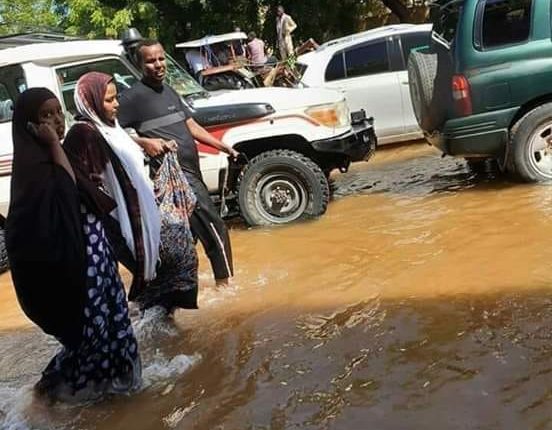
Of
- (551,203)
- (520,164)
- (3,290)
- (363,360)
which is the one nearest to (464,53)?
(520,164)

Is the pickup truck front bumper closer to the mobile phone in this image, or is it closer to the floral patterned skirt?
the floral patterned skirt

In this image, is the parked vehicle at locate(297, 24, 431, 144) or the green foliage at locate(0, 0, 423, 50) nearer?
the parked vehicle at locate(297, 24, 431, 144)

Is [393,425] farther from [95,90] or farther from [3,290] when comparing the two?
[3,290]

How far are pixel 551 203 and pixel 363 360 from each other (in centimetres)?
332

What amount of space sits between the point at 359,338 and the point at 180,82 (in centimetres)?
408

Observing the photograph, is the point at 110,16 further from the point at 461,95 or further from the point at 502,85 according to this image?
the point at 502,85

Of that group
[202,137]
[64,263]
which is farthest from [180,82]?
[64,263]

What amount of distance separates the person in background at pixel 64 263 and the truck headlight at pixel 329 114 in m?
3.83

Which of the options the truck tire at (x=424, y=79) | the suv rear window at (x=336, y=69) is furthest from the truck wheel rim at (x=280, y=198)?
the suv rear window at (x=336, y=69)

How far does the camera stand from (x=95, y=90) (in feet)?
13.3

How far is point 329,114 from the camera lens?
7.47m

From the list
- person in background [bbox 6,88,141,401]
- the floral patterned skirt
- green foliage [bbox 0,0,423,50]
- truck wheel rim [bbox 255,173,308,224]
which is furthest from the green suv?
green foliage [bbox 0,0,423,50]

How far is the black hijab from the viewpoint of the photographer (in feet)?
11.6

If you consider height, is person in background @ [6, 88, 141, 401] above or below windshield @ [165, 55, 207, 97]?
below
